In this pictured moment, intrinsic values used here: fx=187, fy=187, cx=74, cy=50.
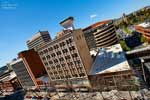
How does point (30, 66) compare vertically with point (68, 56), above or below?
above

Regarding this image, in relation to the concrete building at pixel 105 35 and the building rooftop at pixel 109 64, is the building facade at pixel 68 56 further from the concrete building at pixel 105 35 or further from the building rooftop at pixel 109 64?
the concrete building at pixel 105 35

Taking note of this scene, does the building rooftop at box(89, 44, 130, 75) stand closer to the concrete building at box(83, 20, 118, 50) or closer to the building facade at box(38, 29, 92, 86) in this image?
the building facade at box(38, 29, 92, 86)

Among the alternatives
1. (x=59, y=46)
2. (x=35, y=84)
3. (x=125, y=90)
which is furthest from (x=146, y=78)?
(x=35, y=84)

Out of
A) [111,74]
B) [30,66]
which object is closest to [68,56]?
[111,74]

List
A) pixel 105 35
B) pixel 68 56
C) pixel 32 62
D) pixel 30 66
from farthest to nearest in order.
A: pixel 105 35, pixel 32 62, pixel 30 66, pixel 68 56

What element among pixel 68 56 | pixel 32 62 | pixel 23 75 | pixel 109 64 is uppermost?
pixel 32 62

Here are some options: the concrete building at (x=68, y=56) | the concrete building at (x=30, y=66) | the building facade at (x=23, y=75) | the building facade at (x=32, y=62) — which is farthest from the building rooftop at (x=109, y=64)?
the building facade at (x=23, y=75)

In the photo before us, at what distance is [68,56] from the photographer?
85.8 meters

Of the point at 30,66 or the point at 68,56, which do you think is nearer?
the point at 68,56

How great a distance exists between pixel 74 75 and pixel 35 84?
38.2 m

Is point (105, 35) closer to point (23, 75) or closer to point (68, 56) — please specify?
point (68, 56)

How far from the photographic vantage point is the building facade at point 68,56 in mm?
81000

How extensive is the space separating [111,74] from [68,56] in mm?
22278

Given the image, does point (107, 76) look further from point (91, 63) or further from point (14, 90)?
point (14, 90)
